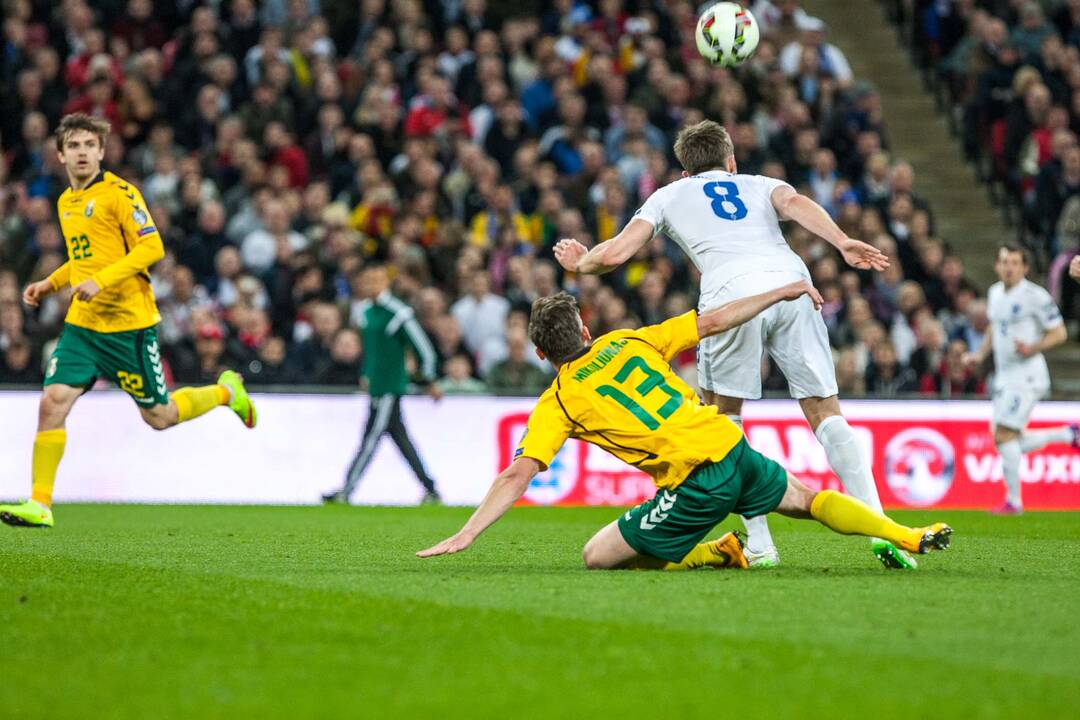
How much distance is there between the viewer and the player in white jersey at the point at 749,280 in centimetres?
789

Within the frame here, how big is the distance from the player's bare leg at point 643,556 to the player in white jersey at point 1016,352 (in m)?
6.64

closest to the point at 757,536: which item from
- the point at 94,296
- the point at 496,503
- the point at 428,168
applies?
the point at 496,503

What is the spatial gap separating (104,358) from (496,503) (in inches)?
153

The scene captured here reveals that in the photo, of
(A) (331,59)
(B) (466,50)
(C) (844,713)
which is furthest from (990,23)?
(C) (844,713)

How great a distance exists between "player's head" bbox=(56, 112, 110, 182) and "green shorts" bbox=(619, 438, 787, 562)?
426 centimetres

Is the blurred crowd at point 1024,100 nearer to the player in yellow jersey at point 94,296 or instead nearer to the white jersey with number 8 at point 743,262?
the white jersey with number 8 at point 743,262

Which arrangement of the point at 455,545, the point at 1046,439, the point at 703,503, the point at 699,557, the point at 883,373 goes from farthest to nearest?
the point at 883,373, the point at 1046,439, the point at 699,557, the point at 703,503, the point at 455,545

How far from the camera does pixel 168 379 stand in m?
15.3

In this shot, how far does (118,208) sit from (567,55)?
10.4m

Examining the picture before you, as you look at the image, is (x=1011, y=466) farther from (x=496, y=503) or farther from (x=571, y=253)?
(x=496, y=503)

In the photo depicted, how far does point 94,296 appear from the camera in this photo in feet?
31.4

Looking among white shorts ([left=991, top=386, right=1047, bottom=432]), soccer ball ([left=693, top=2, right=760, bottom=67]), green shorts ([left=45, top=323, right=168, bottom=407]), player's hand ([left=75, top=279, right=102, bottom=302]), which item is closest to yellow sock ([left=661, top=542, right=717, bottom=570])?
soccer ball ([left=693, top=2, right=760, bottom=67])

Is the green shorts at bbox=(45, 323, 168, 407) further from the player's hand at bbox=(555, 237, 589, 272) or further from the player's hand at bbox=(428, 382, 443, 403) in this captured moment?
the player's hand at bbox=(428, 382, 443, 403)

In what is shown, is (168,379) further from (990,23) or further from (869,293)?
(990,23)
